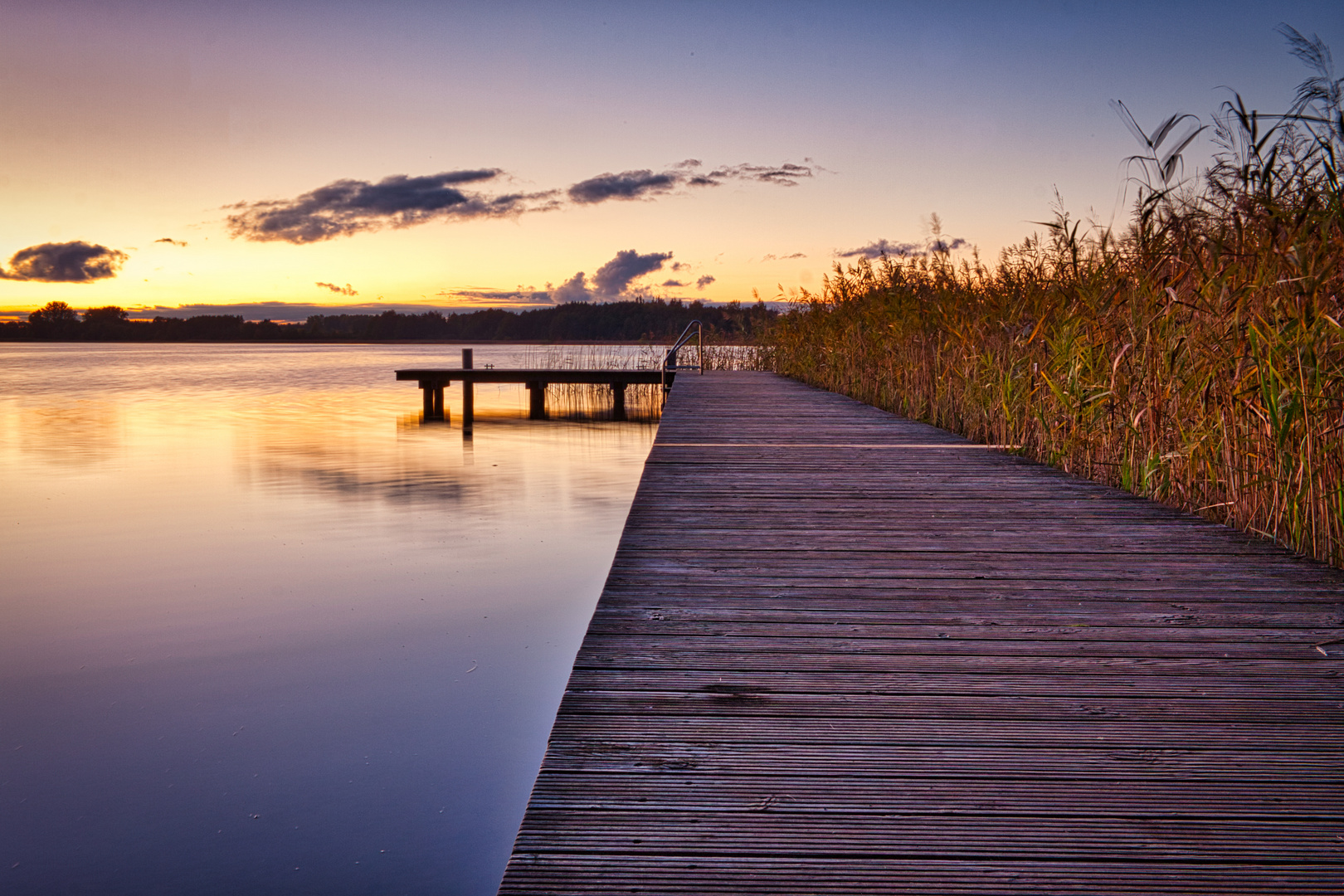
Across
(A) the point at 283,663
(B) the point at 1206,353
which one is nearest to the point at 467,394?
(A) the point at 283,663

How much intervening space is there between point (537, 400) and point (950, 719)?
14.7m

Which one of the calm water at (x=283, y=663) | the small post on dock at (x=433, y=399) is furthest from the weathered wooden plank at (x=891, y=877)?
the small post on dock at (x=433, y=399)

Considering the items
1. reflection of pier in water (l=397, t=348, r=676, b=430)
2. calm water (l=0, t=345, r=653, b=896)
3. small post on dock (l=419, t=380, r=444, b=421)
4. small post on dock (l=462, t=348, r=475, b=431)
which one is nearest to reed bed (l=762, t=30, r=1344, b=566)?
calm water (l=0, t=345, r=653, b=896)

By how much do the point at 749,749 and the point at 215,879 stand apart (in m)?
1.85

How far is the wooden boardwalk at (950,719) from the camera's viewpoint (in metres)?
1.08

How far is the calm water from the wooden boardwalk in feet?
3.77

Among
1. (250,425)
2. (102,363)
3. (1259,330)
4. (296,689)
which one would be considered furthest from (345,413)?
(102,363)

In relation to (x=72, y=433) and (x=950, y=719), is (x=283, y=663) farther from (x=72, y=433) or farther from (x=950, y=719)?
(x=72, y=433)

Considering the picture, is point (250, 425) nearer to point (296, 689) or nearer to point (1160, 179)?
point (296, 689)

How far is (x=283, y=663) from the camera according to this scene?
4.00 metres

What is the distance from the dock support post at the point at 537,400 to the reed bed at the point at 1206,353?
10871 mm

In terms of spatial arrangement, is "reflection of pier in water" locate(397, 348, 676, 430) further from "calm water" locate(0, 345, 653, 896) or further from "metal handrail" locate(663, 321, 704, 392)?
"calm water" locate(0, 345, 653, 896)

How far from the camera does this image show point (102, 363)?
3712 centimetres

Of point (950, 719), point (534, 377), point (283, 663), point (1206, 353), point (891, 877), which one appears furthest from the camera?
point (534, 377)
